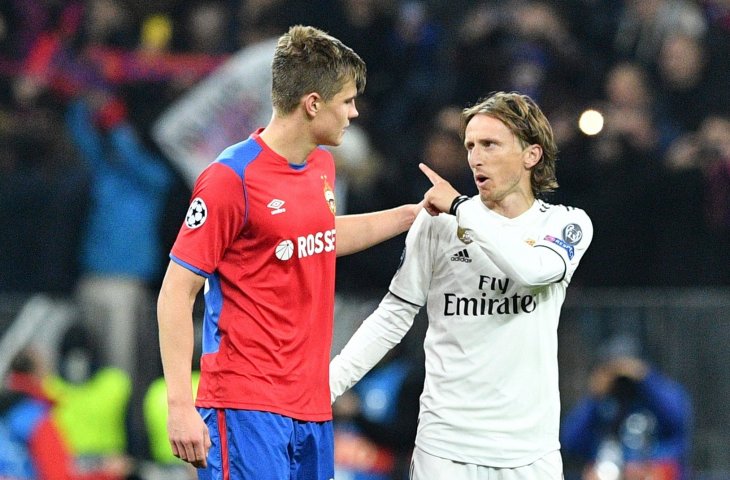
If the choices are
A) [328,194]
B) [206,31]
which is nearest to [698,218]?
[206,31]

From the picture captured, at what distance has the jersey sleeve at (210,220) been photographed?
14.9 ft

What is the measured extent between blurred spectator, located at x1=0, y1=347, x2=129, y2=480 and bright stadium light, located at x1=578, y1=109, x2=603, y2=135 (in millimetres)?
3763

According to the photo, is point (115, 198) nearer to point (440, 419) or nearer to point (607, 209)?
point (607, 209)

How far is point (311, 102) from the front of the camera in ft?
15.5

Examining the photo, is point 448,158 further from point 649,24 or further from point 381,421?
point 649,24

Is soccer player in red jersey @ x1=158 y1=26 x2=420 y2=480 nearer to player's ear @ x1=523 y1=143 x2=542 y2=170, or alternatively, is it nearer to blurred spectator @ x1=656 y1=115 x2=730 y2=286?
player's ear @ x1=523 y1=143 x2=542 y2=170

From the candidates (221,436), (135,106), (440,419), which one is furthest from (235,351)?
(135,106)

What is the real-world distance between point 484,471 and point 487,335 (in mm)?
465

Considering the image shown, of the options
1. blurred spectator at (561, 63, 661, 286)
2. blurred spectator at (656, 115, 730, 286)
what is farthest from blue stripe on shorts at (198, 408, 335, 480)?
blurred spectator at (656, 115, 730, 286)

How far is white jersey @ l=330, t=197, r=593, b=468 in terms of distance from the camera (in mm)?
4879

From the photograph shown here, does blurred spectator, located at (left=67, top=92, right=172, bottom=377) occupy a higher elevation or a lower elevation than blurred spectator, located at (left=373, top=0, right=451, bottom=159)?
lower

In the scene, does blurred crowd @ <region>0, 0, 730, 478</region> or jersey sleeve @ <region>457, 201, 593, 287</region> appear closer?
jersey sleeve @ <region>457, 201, 593, 287</region>

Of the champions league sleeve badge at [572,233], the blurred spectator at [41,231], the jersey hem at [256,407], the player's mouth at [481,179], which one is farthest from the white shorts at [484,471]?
the blurred spectator at [41,231]

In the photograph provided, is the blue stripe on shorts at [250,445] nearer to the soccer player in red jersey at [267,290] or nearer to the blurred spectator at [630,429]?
the soccer player in red jersey at [267,290]
